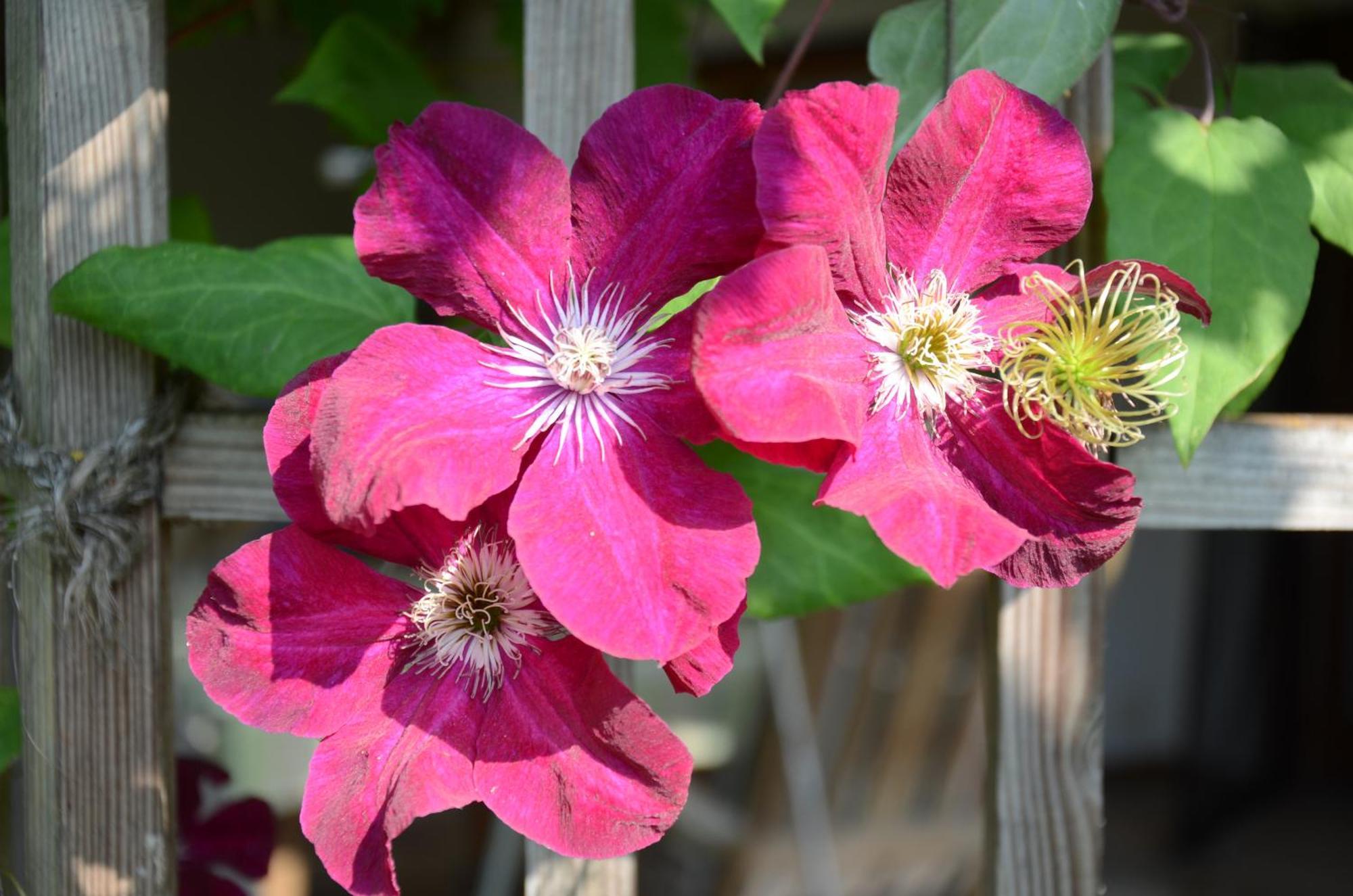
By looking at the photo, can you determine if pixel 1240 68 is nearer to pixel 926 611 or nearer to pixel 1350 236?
pixel 1350 236

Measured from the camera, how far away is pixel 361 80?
1.01 metres

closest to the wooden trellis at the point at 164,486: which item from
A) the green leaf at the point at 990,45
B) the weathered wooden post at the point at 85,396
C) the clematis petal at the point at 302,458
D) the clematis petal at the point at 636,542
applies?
the weathered wooden post at the point at 85,396

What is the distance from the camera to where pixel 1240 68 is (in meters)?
0.83

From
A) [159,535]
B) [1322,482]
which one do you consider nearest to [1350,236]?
[1322,482]

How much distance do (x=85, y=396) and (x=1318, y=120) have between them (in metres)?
0.86

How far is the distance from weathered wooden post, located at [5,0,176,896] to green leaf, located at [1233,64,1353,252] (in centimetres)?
77

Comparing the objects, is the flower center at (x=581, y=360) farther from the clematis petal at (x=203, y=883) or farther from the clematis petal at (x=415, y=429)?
the clematis petal at (x=203, y=883)

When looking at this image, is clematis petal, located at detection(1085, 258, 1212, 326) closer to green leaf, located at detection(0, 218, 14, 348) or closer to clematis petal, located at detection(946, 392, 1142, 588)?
clematis petal, located at detection(946, 392, 1142, 588)

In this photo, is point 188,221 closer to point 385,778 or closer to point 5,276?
point 5,276

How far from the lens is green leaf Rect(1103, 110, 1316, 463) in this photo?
626mm

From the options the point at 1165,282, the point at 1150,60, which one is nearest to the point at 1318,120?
the point at 1150,60

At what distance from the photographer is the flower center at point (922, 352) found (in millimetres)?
502

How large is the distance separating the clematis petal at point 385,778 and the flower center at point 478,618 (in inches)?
0.5

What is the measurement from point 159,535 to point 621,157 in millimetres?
450
